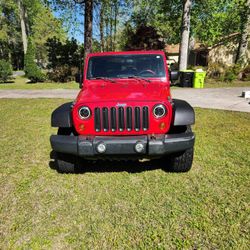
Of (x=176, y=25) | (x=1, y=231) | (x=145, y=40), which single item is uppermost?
(x=176, y=25)

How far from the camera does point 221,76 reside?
1602 centimetres

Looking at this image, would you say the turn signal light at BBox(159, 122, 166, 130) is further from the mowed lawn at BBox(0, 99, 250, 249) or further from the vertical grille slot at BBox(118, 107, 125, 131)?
the mowed lawn at BBox(0, 99, 250, 249)

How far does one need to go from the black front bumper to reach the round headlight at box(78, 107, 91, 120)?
11.2 inches

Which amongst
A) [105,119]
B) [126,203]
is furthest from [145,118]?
[126,203]

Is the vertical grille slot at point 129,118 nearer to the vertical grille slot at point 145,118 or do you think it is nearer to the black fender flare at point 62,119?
the vertical grille slot at point 145,118

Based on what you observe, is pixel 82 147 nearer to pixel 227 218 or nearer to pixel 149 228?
pixel 149 228

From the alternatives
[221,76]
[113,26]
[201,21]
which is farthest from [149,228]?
[113,26]

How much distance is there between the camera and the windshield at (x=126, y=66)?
418 centimetres

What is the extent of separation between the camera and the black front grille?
3051 millimetres

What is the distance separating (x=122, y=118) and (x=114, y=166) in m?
1.21

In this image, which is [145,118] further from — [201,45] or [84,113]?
[201,45]

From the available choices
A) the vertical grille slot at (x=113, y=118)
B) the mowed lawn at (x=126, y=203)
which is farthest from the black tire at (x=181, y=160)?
the vertical grille slot at (x=113, y=118)

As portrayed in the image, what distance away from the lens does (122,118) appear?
3064mm

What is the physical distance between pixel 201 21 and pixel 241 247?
2140 cm
